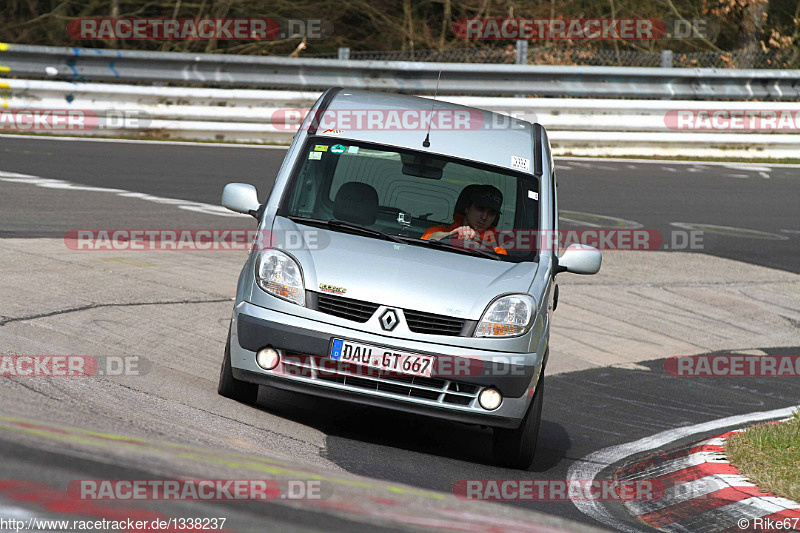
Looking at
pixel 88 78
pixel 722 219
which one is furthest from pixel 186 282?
pixel 88 78

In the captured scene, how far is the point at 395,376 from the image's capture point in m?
5.98

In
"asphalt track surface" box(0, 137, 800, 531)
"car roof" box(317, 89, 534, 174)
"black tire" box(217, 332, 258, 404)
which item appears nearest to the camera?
"asphalt track surface" box(0, 137, 800, 531)

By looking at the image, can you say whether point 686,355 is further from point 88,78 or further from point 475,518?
point 88,78

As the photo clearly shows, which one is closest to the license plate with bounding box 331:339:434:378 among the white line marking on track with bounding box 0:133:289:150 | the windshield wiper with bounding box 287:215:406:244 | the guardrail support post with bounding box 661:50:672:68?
the windshield wiper with bounding box 287:215:406:244

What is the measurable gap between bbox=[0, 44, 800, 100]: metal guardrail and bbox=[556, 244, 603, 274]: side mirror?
41.6 feet

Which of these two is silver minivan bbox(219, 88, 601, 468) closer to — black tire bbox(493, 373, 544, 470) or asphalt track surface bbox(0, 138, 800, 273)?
black tire bbox(493, 373, 544, 470)

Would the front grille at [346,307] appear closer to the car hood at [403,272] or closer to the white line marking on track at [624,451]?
the car hood at [403,272]

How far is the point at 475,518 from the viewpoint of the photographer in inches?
154

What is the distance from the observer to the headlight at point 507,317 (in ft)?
20.0

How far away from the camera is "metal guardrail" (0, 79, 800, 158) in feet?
61.5

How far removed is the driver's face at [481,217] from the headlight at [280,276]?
133 cm

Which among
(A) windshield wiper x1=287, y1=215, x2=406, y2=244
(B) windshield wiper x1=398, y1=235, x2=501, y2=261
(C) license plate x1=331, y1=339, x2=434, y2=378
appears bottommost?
(C) license plate x1=331, y1=339, x2=434, y2=378

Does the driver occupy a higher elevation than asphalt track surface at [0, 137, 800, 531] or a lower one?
higher

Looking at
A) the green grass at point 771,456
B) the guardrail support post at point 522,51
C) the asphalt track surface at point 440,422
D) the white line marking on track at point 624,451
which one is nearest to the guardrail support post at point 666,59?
the asphalt track surface at point 440,422
